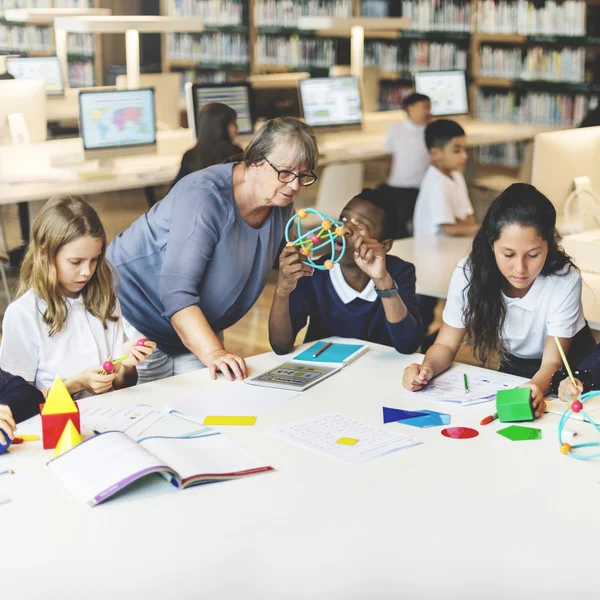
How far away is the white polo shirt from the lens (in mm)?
2191

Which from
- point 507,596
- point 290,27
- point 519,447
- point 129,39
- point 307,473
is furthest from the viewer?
point 290,27

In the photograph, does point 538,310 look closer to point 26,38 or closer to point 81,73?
point 81,73

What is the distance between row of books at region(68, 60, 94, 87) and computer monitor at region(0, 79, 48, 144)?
3.45 metres

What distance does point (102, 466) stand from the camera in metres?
1.54

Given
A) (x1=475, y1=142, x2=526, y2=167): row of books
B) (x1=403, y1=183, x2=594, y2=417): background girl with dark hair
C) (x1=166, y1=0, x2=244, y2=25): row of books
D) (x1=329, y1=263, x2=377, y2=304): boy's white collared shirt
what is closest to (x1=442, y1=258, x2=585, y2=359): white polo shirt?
(x1=403, y1=183, x2=594, y2=417): background girl with dark hair

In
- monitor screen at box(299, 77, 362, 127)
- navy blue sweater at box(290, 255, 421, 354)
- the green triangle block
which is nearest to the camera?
the green triangle block

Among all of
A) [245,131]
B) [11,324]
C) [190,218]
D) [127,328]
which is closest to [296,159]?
[190,218]

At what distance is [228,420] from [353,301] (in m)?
0.75

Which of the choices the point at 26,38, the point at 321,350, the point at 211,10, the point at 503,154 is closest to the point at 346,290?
the point at 321,350

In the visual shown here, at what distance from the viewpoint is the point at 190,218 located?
2230mm

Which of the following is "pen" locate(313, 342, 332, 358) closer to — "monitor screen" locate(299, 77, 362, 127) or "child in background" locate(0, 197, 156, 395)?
"child in background" locate(0, 197, 156, 395)

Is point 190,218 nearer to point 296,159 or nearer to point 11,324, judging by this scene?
point 296,159

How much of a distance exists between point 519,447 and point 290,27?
7435mm

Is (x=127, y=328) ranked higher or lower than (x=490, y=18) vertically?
lower
